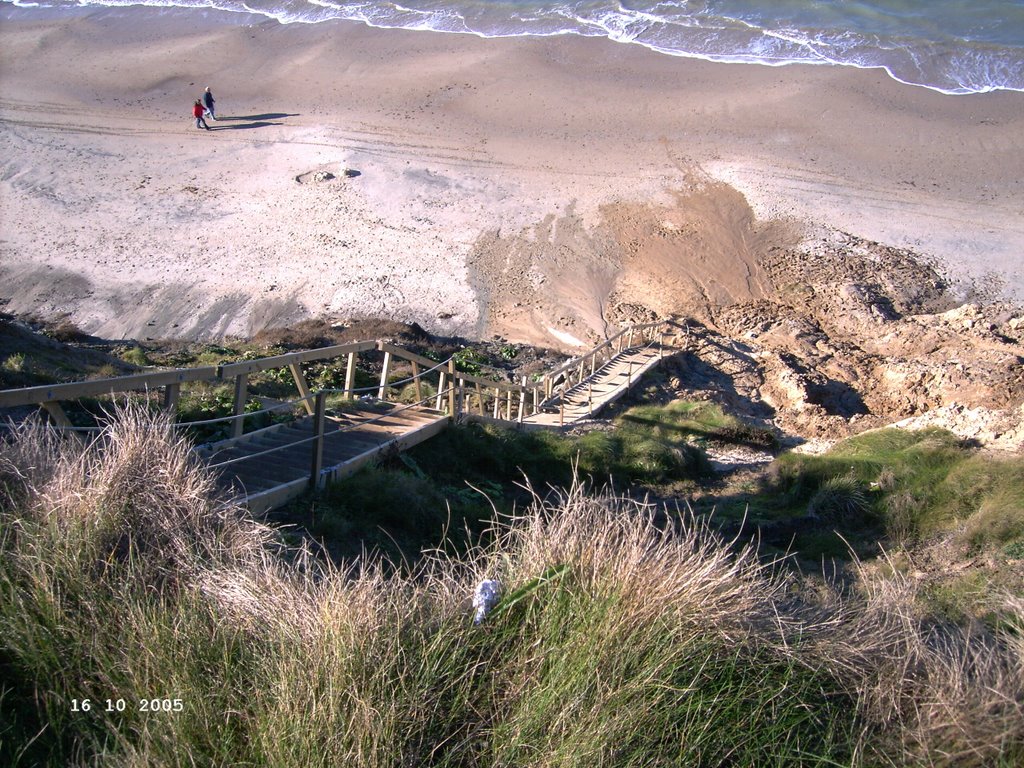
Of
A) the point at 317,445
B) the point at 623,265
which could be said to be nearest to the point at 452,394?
the point at 317,445

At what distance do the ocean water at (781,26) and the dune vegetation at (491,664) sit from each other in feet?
114

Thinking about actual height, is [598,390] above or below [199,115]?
below

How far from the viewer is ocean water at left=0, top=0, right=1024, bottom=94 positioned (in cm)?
3566

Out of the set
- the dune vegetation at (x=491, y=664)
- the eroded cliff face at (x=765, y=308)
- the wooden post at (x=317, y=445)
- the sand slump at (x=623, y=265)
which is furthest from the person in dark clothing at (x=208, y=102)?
the dune vegetation at (x=491, y=664)

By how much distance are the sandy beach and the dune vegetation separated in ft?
63.0

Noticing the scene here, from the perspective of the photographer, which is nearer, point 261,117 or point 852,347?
point 852,347

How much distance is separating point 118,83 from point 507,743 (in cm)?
4104

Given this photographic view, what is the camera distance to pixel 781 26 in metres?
39.5

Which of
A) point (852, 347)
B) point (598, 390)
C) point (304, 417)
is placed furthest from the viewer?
point (852, 347)

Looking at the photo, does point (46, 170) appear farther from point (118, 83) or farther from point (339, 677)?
point (339, 677)

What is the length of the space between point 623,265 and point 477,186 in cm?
639

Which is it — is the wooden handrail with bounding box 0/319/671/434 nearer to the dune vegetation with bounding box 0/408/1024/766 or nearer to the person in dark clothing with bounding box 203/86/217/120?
the dune vegetation with bounding box 0/408/1024/766

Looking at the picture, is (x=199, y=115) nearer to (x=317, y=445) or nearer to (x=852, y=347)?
(x=852, y=347)

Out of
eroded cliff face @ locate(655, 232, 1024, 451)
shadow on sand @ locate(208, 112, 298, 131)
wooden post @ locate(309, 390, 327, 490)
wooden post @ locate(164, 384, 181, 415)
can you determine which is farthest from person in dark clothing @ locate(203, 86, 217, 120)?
wooden post @ locate(164, 384, 181, 415)
